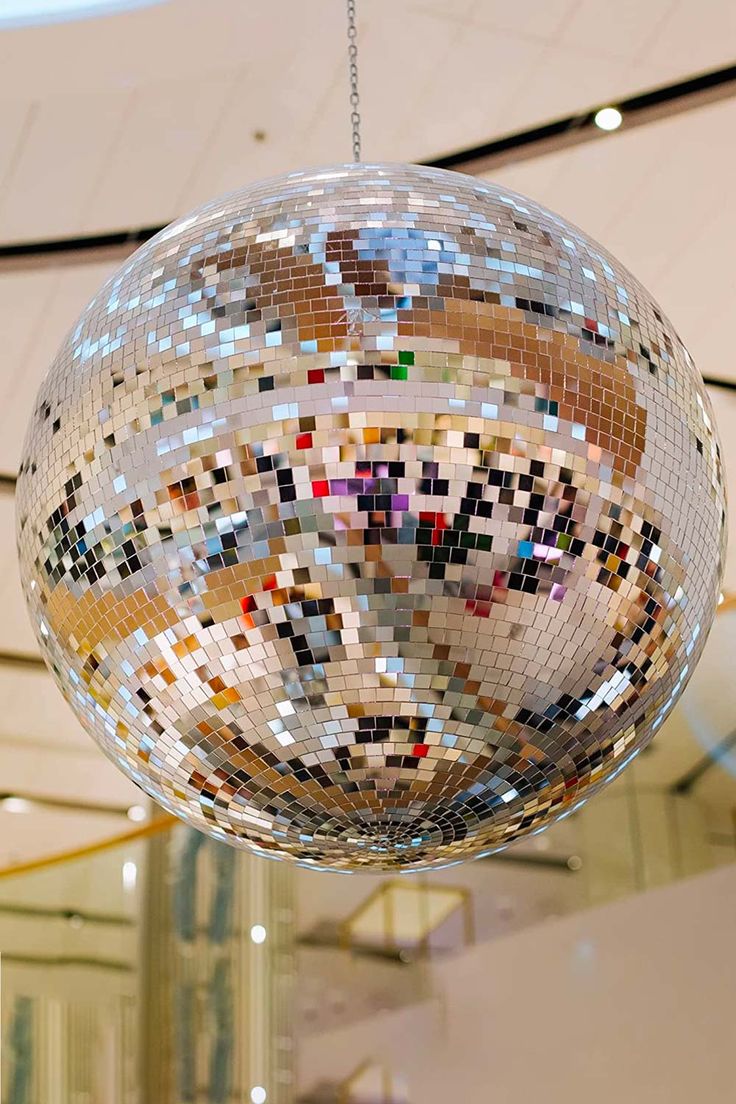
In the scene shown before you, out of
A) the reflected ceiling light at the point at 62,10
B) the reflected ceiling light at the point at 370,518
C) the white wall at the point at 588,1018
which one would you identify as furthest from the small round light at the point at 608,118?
the reflected ceiling light at the point at 370,518

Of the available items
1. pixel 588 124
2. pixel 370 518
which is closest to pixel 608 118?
pixel 588 124

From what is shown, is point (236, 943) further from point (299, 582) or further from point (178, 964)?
point (299, 582)

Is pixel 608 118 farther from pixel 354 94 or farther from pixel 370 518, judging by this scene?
pixel 370 518

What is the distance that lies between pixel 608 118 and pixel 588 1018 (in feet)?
7.94

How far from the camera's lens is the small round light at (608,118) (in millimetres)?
4148

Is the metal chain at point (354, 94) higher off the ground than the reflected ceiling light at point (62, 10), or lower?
lower

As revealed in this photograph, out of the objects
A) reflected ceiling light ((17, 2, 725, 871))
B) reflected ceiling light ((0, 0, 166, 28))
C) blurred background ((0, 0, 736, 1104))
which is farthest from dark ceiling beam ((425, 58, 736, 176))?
reflected ceiling light ((17, 2, 725, 871))

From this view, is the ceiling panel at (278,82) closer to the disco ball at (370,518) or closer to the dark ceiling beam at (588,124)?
the dark ceiling beam at (588,124)

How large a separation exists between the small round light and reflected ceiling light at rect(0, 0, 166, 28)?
1.30 m

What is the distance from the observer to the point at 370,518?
34.1 inches

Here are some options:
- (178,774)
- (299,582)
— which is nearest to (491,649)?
(299,582)

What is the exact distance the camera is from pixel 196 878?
4.30 m

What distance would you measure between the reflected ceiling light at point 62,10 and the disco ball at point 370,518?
2.83 meters

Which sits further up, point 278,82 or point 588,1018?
point 278,82
